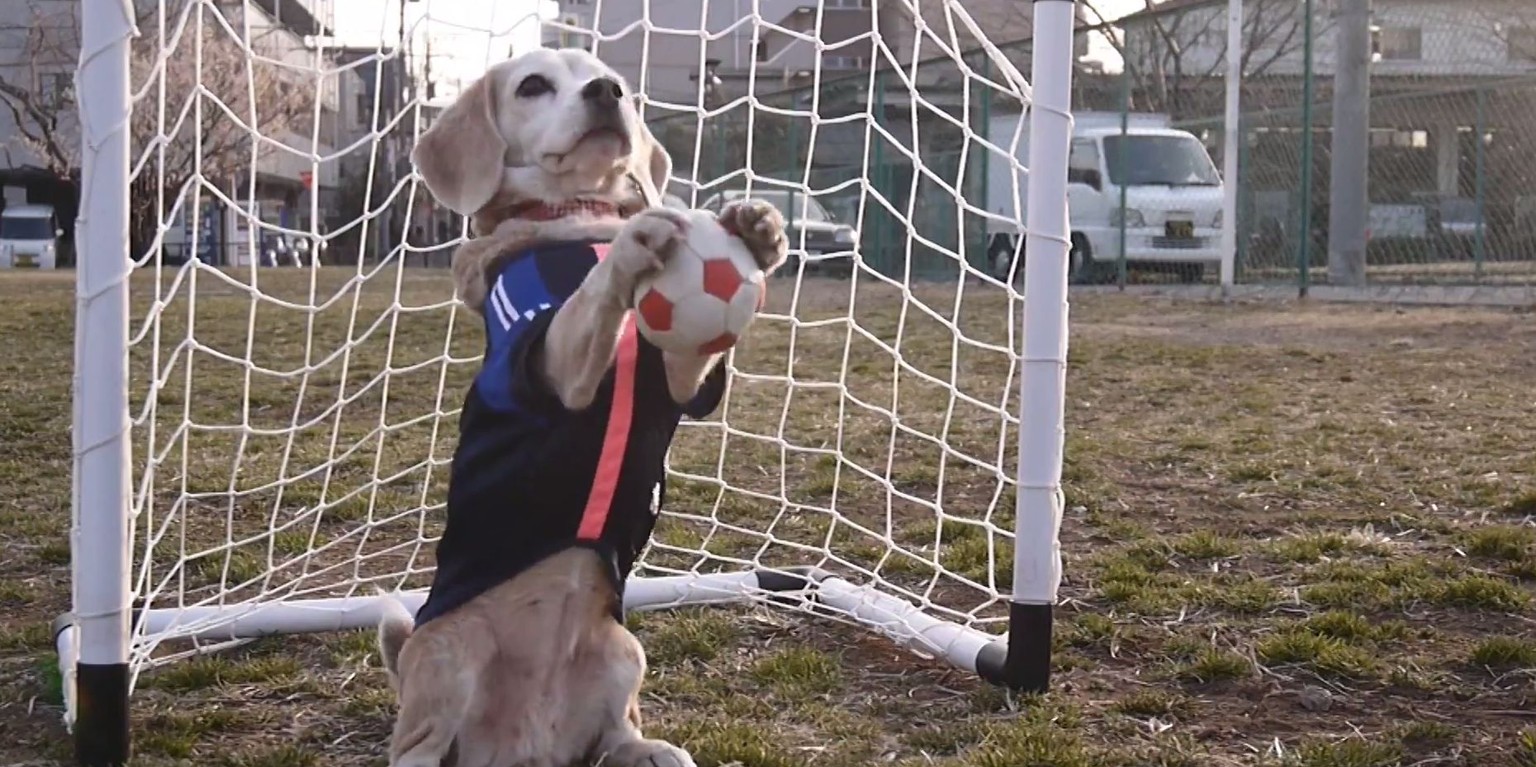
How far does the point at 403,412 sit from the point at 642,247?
5.21m

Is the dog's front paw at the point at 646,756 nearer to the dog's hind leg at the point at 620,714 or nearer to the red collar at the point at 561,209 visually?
the dog's hind leg at the point at 620,714

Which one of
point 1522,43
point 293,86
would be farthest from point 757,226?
point 1522,43

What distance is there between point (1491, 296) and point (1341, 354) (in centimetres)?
485

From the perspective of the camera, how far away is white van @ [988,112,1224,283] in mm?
16469

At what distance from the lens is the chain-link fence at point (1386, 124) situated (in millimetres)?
14398

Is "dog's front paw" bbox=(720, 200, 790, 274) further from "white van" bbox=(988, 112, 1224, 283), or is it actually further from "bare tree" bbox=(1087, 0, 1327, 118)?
"white van" bbox=(988, 112, 1224, 283)

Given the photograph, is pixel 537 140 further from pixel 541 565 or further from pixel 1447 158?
pixel 1447 158

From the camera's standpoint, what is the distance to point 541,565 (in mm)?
2637

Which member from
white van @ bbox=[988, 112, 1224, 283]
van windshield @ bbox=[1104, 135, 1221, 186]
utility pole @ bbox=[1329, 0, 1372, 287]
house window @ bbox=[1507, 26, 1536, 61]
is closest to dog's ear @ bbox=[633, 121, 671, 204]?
utility pole @ bbox=[1329, 0, 1372, 287]

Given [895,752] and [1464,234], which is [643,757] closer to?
[895,752]

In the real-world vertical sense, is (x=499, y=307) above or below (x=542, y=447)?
above

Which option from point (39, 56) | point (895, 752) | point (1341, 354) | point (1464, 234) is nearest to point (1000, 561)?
point (895, 752)

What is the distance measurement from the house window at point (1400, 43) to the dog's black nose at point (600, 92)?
1457 cm

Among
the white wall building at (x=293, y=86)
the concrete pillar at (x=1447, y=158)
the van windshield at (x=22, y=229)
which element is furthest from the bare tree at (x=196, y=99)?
the van windshield at (x=22, y=229)
